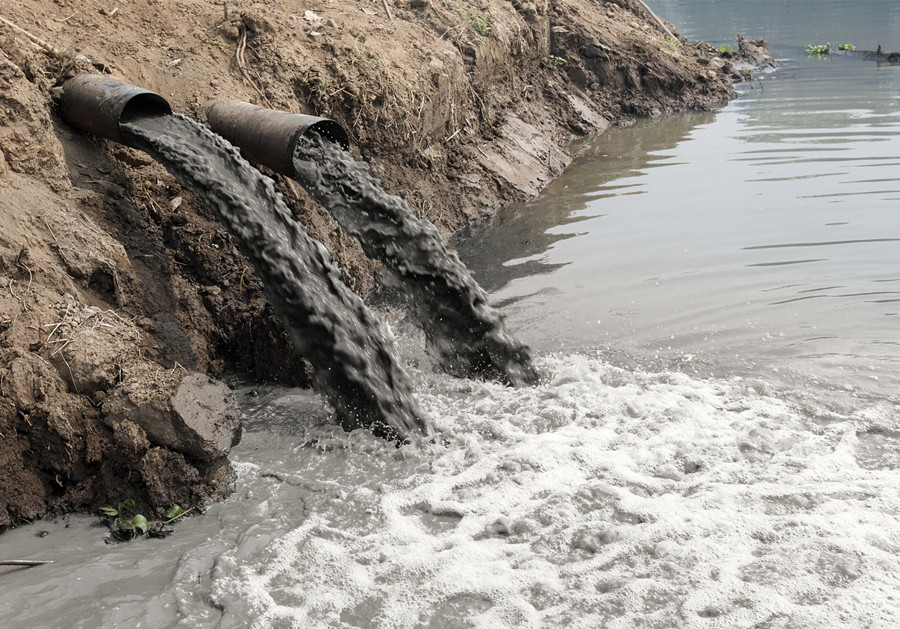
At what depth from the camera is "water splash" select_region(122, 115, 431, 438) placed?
14.6 ft

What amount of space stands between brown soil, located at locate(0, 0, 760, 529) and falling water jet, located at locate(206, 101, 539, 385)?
63 cm

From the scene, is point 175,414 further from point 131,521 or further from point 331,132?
point 331,132

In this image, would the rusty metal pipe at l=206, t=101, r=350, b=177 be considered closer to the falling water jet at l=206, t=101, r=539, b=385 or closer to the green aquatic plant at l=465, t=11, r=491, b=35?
the falling water jet at l=206, t=101, r=539, b=385

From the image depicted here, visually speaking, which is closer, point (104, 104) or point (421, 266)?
point (104, 104)

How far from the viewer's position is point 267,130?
17.5ft

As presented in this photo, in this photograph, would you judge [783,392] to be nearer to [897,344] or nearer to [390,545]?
[897,344]

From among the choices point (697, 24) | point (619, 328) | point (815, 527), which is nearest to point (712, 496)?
point (815, 527)

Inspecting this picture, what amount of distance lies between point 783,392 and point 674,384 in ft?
2.06

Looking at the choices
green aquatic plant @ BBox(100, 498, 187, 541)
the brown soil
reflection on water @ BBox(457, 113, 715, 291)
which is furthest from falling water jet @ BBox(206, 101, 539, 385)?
green aquatic plant @ BBox(100, 498, 187, 541)

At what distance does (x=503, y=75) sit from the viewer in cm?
1062

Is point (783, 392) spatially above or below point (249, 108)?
below

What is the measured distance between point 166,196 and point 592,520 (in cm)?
371

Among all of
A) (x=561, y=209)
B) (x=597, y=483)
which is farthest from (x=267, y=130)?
(x=561, y=209)

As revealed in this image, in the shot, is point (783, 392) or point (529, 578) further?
point (783, 392)
